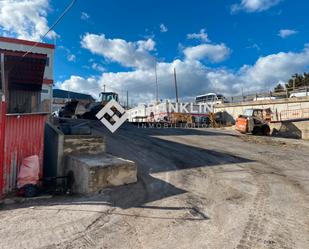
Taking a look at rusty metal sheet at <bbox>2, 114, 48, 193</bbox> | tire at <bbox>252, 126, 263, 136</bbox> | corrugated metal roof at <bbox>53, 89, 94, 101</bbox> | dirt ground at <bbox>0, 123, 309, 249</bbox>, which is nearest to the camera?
dirt ground at <bbox>0, 123, 309, 249</bbox>

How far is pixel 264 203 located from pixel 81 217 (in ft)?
13.5

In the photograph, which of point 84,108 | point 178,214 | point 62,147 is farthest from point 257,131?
point 178,214

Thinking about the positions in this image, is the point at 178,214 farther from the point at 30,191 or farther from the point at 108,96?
the point at 108,96

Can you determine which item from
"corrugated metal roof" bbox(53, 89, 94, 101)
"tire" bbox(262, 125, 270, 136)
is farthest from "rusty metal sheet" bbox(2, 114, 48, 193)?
"corrugated metal roof" bbox(53, 89, 94, 101)

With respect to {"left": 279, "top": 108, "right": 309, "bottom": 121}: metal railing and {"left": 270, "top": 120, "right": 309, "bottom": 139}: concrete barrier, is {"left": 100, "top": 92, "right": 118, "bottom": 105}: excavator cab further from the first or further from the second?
{"left": 279, "top": 108, "right": 309, "bottom": 121}: metal railing

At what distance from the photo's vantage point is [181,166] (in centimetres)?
993

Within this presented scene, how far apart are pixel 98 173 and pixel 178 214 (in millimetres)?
2662

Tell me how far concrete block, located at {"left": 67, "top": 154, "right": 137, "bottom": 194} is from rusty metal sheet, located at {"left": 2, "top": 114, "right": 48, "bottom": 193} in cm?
131

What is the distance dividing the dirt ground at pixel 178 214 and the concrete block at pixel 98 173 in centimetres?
28

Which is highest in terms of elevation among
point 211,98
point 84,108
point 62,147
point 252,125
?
point 211,98

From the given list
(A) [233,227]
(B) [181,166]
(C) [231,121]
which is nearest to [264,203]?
(A) [233,227]

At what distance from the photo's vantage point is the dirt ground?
4617mm

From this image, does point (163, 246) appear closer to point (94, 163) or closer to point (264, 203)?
point (264, 203)

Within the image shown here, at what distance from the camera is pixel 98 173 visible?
737 cm
